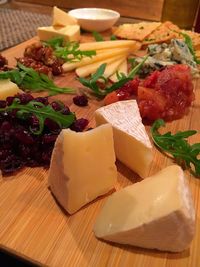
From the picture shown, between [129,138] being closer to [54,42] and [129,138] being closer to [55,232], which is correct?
[55,232]

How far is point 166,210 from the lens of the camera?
2.43 feet

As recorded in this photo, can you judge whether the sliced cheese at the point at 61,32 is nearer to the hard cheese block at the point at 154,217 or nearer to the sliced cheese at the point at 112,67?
the sliced cheese at the point at 112,67

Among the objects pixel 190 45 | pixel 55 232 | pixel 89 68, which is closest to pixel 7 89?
pixel 89 68

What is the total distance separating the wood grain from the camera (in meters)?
2.95

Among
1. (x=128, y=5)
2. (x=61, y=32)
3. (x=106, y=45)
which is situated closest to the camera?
(x=106, y=45)

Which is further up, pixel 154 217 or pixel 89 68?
pixel 154 217

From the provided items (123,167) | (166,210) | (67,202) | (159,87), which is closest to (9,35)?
(159,87)

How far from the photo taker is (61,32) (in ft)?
6.73

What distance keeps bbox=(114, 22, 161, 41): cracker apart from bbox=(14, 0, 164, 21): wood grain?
27.6 inches

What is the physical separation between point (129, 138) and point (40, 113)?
0.31m

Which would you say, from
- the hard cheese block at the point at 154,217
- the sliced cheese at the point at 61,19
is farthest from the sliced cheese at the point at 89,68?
the hard cheese block at the point at 154,217

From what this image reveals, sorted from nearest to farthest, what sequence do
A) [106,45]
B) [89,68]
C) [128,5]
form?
[89,68] → [106,45] → [128,5]

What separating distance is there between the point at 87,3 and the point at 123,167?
2.51 m

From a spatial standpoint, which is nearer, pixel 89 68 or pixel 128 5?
pixel 89 68
